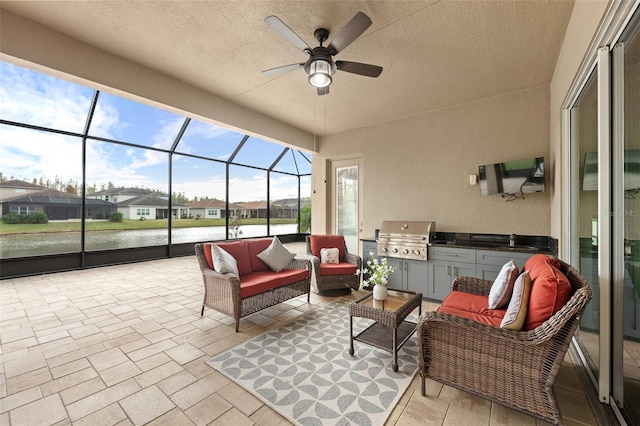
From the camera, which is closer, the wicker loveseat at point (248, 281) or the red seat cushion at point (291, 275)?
the wicker loveseat at point (248, 281)

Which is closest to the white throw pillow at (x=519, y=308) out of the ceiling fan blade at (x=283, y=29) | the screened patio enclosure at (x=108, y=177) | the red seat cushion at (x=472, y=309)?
the red seat cushion at (x=472, y=309)

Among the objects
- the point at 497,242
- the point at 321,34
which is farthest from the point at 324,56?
the point at 497,242

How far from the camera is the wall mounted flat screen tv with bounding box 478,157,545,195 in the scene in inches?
137

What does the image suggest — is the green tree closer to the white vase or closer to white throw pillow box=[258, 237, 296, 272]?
white throw pillow box=[258, 237, 296, 272]

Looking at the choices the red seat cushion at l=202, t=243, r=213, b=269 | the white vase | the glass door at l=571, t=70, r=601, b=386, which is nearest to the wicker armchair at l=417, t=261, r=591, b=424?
the glass door at l=571, t=70, r=601, b=386

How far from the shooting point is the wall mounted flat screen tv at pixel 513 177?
3479 mm

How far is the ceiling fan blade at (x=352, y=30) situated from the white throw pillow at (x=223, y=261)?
8.02ft

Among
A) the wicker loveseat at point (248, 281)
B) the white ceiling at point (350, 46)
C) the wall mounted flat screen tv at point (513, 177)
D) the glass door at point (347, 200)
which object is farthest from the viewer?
the glass door at point (347, 200)

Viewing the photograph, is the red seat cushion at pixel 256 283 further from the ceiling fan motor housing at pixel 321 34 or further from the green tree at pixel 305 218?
the green tree at pixel 305 218

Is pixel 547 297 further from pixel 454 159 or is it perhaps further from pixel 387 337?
pixel 454 159

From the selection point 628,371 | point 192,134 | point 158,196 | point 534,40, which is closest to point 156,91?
point 192,134

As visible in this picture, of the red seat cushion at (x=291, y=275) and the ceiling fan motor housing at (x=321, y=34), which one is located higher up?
the ceiling fan motor housing at (x=321, y=34)

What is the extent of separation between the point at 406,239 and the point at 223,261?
2692 mm

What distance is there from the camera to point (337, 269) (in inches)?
153
